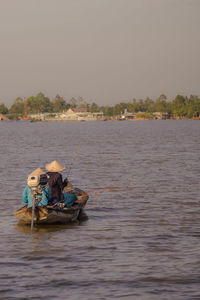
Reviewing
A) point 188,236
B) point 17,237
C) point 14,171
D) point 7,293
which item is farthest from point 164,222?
point 14,171

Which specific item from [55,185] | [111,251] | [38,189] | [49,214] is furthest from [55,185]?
[111,251]

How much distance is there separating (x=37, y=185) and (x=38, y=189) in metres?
0.15

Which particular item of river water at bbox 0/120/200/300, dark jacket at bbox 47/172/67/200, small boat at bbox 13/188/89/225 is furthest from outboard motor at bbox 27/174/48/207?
river water at bbox 0/120/200/300

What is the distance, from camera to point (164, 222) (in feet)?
56.5

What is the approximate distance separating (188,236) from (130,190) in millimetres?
10239

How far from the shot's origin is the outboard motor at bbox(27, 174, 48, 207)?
15.4 meters

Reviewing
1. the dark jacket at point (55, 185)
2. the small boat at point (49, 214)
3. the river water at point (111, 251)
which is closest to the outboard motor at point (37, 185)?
the small boat at point (49, 214)

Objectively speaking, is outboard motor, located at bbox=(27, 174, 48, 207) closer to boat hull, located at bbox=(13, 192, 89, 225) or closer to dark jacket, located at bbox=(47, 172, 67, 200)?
boat hull, located at bbox=(13, 192, 89, 225)

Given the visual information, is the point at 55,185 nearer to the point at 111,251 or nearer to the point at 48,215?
the point at 48,215

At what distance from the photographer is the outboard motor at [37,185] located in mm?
15359

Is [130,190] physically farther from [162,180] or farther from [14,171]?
[14,171]

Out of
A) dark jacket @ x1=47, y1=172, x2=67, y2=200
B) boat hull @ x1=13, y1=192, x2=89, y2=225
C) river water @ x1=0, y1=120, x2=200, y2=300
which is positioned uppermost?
dark jacket @ x1=47, y1=172, x2=67, y2=200

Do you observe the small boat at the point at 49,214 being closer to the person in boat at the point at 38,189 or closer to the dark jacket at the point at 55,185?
the person in boat at the point at 38,189

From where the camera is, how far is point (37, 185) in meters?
15.5
